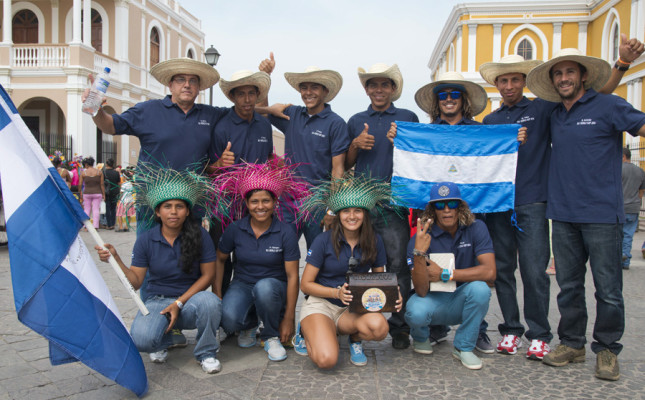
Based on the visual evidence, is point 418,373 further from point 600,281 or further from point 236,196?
point 236,196

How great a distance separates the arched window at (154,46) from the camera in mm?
25341

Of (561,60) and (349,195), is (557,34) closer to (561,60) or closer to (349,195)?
(561,60)

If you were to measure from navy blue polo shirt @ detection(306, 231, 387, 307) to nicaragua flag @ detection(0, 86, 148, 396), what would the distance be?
1.52 m

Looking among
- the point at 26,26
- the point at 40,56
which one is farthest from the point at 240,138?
the point at 26,26

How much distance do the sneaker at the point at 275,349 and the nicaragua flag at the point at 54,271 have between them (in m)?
1.04

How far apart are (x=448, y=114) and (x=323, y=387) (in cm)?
257

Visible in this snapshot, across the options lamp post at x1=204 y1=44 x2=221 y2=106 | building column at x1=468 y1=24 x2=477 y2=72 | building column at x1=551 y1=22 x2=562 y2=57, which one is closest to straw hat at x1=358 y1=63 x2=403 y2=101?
lamp post at x1=204 y1=44 x2=221 y2=106

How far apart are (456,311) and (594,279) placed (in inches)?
41.7

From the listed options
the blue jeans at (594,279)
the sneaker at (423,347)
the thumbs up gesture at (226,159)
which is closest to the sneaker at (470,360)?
the sneaker at (423,347)

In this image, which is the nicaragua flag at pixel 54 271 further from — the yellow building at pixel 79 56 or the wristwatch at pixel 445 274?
the yellow building at pixel 79 56

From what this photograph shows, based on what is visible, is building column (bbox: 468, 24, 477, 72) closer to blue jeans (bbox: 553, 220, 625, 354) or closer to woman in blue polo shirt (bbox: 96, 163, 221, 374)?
blue jeans (bbox: 553, 220, 625, 354)

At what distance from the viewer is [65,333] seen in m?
2.96

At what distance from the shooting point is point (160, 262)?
13.0 ft

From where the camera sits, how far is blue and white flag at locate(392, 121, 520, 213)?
14.3 feet
